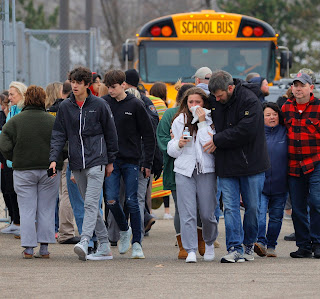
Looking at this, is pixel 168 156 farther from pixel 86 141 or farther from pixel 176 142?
pixel 86 141

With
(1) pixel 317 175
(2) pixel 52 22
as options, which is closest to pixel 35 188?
(1) pixel 317 175

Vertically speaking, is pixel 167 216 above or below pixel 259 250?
below

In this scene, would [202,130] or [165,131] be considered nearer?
[202,130]

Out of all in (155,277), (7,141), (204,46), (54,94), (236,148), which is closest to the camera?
(155,277)

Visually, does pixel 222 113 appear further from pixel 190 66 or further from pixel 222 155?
pixel 190 66

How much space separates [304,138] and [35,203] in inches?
108

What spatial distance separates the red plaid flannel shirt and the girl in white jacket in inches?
37.0

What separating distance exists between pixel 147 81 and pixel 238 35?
198 cm

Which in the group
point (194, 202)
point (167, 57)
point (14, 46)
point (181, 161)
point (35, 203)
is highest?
point (14, 46)

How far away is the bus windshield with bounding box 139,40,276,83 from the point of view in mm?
17891

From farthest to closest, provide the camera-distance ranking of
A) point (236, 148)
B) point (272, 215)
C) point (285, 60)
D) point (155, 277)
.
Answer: point (285, 60)
point (272, 215)
point (236, 148)
point (155, 277)

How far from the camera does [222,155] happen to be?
28.0ft

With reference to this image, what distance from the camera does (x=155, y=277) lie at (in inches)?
304

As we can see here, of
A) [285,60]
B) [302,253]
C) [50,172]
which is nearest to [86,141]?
[50,172]
